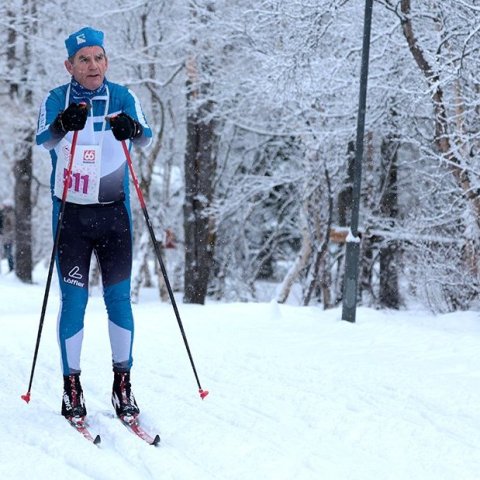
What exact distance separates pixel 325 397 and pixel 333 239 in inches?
209

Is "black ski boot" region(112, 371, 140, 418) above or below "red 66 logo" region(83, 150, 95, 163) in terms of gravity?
below

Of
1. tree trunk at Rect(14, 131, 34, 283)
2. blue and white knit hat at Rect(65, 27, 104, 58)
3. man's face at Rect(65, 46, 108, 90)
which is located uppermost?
blue and white knit hat at Rect(65, 27, 104, 58)

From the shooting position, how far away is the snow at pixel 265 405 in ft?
11.8

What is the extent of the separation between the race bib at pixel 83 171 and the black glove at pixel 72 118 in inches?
8.8

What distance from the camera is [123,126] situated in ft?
13.7

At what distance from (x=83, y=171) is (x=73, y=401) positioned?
1.17 meters

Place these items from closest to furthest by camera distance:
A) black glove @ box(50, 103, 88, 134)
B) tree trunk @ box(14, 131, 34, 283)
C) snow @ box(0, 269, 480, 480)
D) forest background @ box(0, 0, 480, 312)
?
1. snow @ box(0, 269, 480, 480)
2. black glove @ box(50, 103, 88, 134)
3. forest background @ box(0, 0, 480, 312)
4. tree trunk @ box(14, 131, 34, 283)

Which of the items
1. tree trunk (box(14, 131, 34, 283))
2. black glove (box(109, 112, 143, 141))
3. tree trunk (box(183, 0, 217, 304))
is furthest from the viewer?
tree trunk (box(14, 131, 34, 283))

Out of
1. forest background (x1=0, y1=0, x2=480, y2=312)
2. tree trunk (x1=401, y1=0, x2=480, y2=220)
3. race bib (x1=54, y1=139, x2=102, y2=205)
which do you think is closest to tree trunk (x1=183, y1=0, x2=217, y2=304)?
forest background (x1=0, y1=0, x2=480, y2=312)

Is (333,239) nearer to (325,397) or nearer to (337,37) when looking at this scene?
(337,37)

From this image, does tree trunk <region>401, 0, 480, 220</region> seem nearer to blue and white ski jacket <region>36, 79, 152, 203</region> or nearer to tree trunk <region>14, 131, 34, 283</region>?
blue and white ski jacket <region>36, 79, 152, 203</region>

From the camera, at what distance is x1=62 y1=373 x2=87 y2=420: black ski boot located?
13.7 feet

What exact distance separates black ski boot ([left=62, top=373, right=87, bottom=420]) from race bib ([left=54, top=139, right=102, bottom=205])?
3.03 ft

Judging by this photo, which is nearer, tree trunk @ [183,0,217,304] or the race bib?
the race bib
